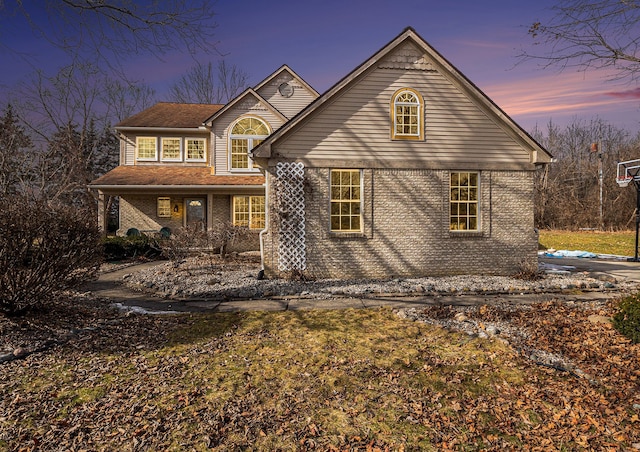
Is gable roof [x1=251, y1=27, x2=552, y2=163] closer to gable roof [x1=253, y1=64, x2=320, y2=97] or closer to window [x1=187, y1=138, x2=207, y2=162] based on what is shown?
gable roof [x1=253, y1=64, x2=320, y2=97]

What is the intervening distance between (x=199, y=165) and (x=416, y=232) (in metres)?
13.9

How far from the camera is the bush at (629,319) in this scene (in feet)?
17.7

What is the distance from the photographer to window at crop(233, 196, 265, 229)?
61.8 feet

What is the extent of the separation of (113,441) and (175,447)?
57cm

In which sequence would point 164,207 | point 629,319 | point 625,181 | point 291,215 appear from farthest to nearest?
point 164,207 → point 625,181 → point 291,215 → point 629,319

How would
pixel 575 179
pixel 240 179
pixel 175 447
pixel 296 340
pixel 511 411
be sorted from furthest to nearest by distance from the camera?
pixel 575 179 < pixel 240 179 < pixel 296 340 < pixel 511 411 < pixel 175 447

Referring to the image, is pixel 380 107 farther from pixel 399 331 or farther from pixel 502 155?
pixel 399 331

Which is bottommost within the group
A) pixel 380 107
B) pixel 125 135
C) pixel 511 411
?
pixel 511 411

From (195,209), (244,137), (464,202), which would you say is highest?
(244,137)

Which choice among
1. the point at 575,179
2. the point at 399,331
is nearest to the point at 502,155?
the point at 399,331

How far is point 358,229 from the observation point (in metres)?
11.2

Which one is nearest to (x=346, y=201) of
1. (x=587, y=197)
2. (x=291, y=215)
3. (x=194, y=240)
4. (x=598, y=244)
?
(x=291, y=215)

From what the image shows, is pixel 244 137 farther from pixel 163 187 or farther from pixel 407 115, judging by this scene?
pixel 407 115

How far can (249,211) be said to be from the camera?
18.9 metres
